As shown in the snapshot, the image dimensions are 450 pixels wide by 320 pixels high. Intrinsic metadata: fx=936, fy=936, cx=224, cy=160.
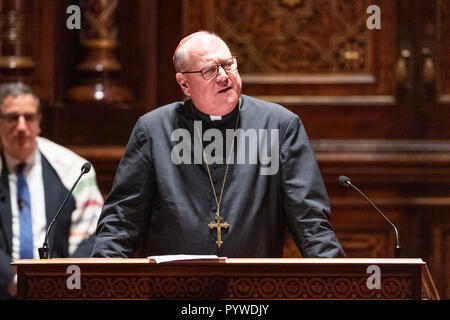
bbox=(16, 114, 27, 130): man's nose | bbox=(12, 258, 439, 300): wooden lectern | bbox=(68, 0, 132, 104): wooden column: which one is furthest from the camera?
bbox=(68, 0, 132, 104): wooden column

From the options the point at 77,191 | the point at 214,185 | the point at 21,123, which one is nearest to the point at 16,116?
the point at 21,123

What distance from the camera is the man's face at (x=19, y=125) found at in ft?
16.7

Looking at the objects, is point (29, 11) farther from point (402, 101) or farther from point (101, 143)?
point (402, 101)

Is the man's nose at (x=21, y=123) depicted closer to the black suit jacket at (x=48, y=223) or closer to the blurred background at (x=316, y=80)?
the black suit jacket at (x=48, y=223)

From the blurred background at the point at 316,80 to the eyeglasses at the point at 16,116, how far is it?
69 centimetres

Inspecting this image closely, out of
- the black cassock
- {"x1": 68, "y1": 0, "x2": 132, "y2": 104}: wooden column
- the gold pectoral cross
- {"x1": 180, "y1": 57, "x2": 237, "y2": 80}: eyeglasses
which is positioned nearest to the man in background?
{"x1": 68, "y1": 0, "x2": 132, "y2": 104}: wooden column

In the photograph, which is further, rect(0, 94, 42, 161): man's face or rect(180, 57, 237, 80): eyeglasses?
rect(0, 94, 42, 161): man's face

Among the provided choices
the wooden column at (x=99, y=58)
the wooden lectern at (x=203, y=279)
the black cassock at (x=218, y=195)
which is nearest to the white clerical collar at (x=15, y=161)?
the wooden column at (x=99, y=58)

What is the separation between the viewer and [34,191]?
5109mm

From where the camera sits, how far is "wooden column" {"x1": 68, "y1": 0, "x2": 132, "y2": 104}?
19.2 feet

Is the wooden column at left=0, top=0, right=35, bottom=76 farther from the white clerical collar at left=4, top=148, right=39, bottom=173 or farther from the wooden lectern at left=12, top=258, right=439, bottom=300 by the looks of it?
the wooden lectern at left=12, top=258, right=439, bottom=300

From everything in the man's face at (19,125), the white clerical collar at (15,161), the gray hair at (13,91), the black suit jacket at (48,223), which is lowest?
the black suit jacket at (48,223)

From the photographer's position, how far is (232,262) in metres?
3.13
